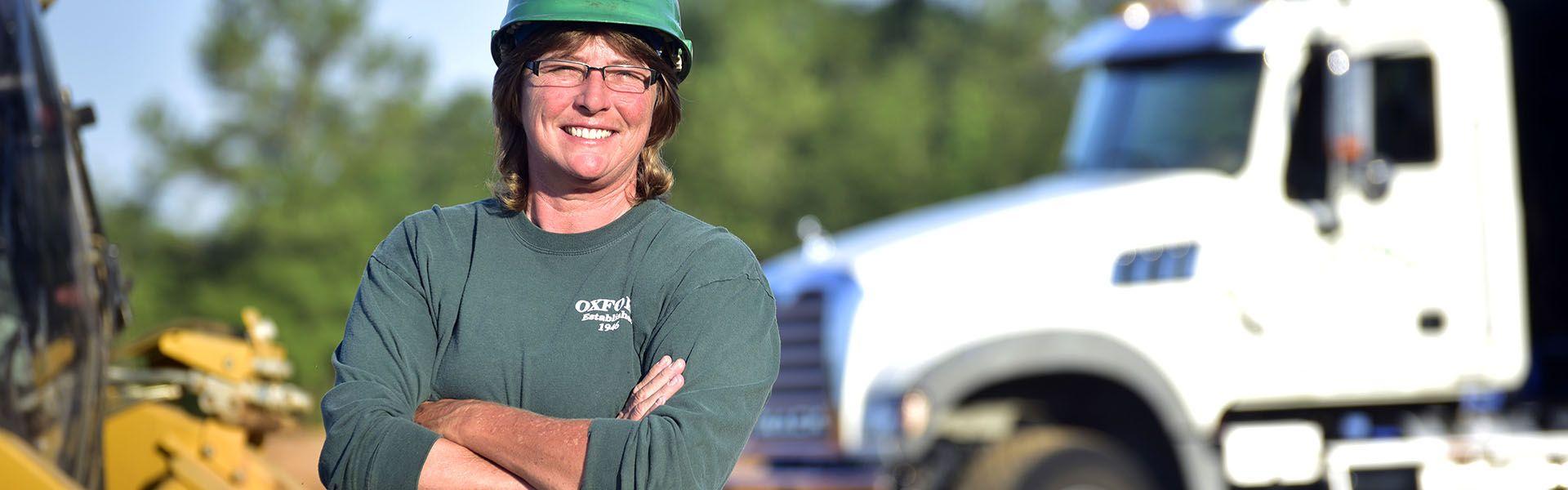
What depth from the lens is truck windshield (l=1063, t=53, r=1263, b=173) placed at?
8.26 meters

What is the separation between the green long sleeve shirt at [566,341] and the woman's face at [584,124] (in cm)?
9

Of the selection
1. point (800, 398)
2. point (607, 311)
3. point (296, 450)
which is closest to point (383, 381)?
point (607, 311)

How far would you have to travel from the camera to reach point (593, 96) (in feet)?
8.45

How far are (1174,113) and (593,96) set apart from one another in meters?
6.22

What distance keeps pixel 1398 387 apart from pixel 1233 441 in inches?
32.8

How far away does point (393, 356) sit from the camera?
2607 mm

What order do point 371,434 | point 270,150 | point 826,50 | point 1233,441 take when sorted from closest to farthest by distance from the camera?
1. point 371,434
2. point 1233,441
3. point 270,150
4. point 826,50

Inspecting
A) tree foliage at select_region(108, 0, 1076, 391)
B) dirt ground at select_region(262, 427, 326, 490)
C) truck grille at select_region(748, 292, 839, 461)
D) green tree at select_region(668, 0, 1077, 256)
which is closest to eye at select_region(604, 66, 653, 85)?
truck grille at select_region(748, 292, 839, 461)

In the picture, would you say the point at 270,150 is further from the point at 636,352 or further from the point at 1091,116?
the point at 636,352

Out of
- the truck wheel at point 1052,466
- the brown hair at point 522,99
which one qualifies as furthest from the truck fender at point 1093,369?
the brown hair at point 522,99

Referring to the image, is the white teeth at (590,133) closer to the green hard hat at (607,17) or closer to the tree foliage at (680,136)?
the green hard hat at (607,17)

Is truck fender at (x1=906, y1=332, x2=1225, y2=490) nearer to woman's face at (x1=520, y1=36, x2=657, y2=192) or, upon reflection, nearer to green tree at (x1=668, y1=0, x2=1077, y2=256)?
woman's face at (x1=520, y1=36, x2=657, y2=192)

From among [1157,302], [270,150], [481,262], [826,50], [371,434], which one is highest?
[826,50]

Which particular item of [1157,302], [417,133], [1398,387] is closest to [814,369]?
[1157,302]
